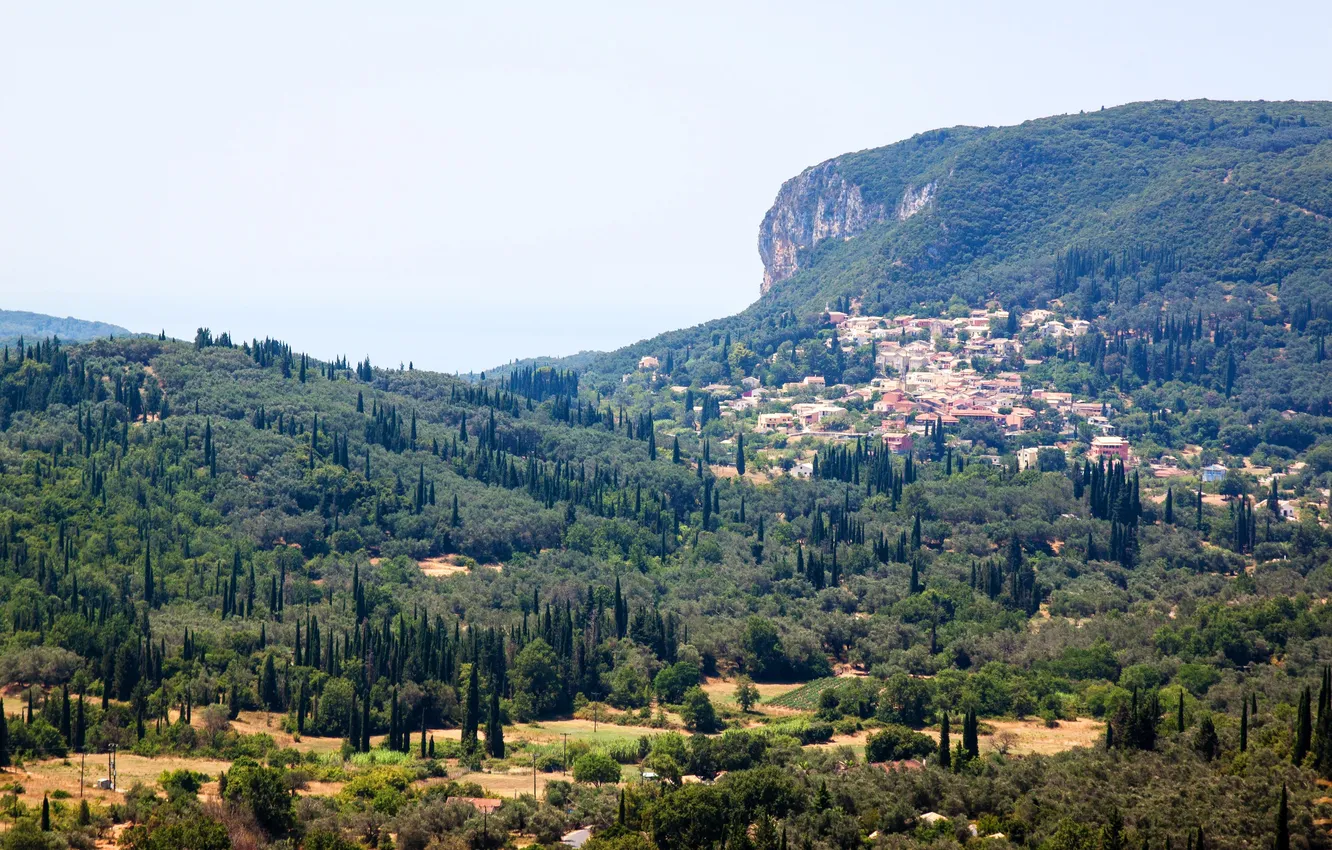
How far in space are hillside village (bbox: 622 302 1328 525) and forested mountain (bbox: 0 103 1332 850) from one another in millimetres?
564

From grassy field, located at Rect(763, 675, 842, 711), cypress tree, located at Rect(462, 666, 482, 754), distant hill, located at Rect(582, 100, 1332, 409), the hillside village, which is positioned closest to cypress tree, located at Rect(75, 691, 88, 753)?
cypress tree, located at Rect(462, 666, 482, 754)

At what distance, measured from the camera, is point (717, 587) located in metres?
92.9

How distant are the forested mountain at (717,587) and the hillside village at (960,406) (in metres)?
0.56

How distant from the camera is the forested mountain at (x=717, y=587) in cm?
5009

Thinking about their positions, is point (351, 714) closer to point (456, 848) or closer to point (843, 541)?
point (456, 848)

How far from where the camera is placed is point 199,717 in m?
63.8

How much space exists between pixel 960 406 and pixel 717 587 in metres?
61.1

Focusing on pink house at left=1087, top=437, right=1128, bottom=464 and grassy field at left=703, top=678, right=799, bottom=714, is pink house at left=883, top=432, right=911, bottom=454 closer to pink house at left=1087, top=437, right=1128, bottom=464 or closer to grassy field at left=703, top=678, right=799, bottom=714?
pink house at left=1087, top=437, right=1128, bottom=464

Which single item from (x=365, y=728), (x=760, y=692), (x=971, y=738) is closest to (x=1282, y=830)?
(x=971, y=738)

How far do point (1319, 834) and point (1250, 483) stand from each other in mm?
79477

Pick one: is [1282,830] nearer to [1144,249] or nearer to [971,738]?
[971,738]

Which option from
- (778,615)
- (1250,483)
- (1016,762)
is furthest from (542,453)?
(1016,762)

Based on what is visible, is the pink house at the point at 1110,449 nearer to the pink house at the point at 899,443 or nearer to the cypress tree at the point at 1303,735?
the pink house at the point at 899,443

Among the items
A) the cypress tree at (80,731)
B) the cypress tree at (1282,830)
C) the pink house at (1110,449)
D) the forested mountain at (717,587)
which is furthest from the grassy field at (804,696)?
the pink house at (1110,449)
